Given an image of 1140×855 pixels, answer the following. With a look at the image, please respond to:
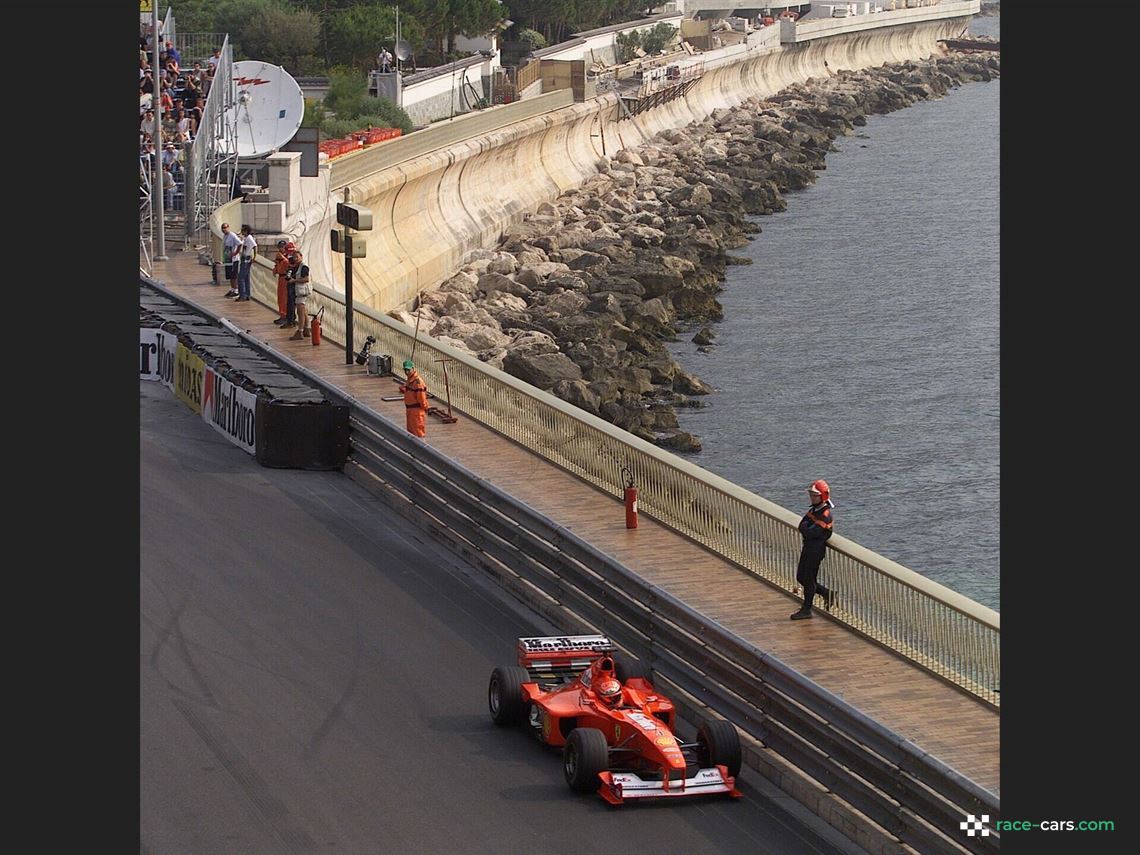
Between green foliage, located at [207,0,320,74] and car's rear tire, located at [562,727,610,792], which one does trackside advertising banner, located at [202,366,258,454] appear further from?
green foliage, located at [207,0,320,74]

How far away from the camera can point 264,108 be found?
42.3m

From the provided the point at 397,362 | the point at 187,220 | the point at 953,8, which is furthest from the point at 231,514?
the point at 953,8

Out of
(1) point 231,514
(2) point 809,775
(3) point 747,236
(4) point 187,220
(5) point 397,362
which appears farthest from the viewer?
(3) point 747,236

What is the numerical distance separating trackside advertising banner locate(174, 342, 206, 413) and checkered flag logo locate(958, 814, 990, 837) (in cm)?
1561

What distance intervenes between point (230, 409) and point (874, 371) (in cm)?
2869

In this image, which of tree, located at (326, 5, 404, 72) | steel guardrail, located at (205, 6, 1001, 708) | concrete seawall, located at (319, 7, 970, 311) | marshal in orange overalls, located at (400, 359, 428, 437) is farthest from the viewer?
tree, located at (326, 5, 404, 72)

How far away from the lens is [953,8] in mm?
169875

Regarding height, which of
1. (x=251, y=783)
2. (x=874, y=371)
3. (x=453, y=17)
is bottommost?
(x=874, y=371)

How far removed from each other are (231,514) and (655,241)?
44746 millimetres

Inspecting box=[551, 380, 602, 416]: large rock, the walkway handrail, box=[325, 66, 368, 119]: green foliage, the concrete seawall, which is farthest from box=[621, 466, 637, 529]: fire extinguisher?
box=[325, 66, 368, 119]: green foliage

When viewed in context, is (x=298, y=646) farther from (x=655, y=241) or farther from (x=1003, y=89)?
(x=655, y=241)

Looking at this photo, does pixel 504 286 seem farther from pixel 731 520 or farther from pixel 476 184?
pixel 731 520

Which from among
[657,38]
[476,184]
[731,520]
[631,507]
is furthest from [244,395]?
[657,38]

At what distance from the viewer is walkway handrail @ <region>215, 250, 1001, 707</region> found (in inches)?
536
